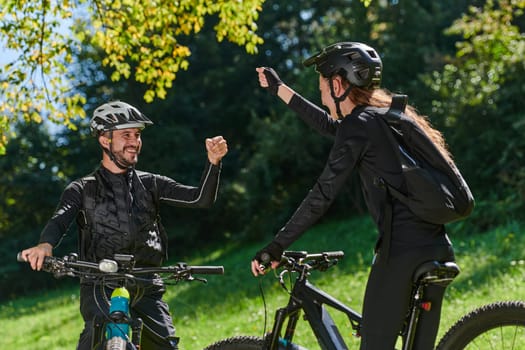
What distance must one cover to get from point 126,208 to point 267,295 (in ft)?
32.8

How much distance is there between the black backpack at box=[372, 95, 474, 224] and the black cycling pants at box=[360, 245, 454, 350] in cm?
19

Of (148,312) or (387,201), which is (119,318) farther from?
(387,201)

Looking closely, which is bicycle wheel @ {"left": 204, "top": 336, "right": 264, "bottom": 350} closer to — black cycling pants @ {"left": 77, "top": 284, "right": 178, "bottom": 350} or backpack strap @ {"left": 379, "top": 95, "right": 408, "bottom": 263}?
black cycling pants @ {"left": 77, "top": 284, "right": 178, "bottom": 350}

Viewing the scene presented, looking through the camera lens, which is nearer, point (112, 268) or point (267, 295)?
point (112, 268)

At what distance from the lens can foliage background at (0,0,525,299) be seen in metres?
19.1

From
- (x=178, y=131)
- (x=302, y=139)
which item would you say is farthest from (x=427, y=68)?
(x=178, y=131)

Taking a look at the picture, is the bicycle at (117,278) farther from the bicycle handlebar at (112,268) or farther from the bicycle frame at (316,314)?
the bicycle frame at (316,314)

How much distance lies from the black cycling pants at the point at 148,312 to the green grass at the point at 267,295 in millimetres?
2917

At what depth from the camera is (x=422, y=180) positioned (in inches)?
151

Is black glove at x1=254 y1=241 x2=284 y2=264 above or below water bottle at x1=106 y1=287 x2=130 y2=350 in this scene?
above

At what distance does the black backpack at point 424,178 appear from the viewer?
12.6 feet

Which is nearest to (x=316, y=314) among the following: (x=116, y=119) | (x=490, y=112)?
(x=116, y=119)

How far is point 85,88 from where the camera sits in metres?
34.0

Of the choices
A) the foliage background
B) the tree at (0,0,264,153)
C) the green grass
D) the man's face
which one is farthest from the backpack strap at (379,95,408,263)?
the foliage background
